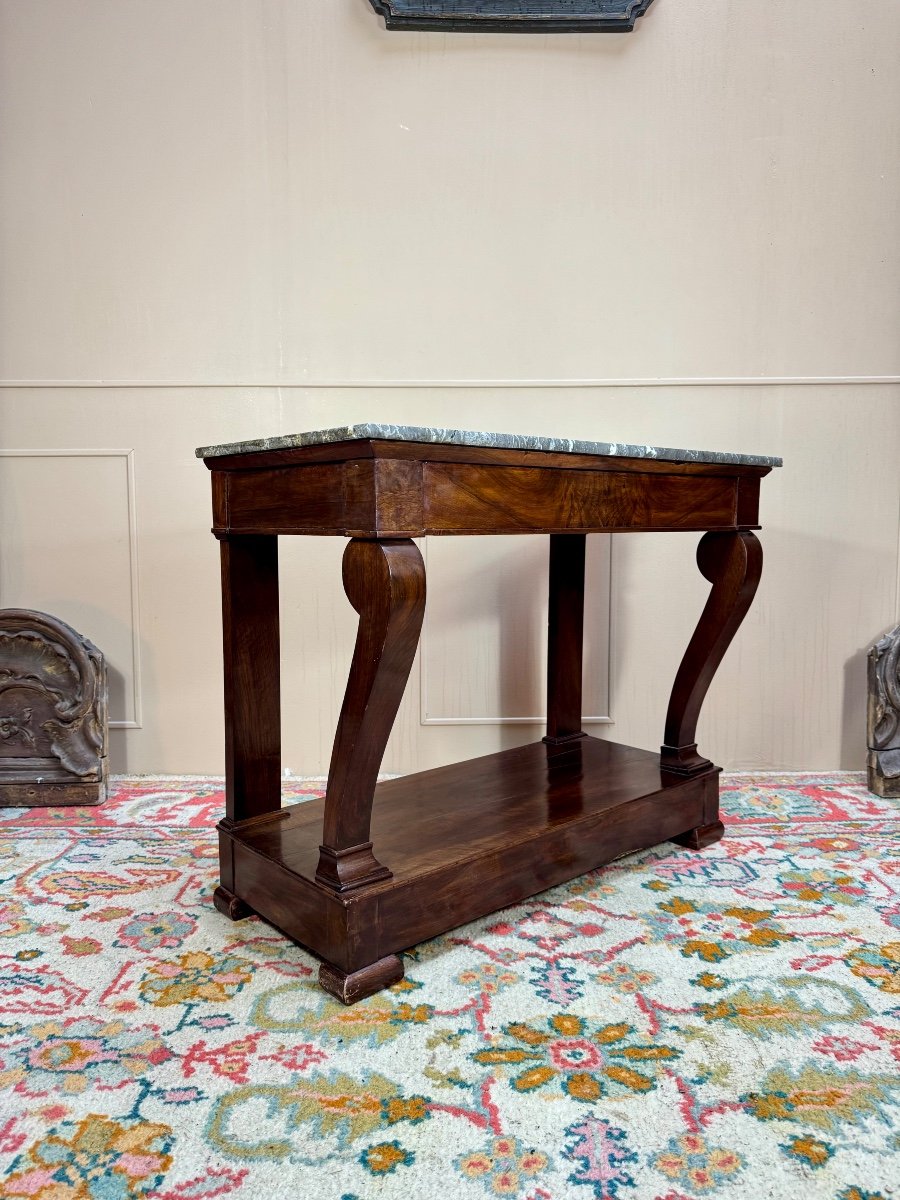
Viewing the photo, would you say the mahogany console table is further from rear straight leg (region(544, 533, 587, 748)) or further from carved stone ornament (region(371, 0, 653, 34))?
carved stone ornament (region(371, 0, 653, 34))

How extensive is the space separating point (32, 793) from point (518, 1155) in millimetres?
1923

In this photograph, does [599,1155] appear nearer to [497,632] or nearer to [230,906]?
[230,906]

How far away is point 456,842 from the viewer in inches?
65.0

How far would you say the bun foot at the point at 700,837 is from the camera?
82.4 inches

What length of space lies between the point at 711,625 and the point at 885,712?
0.84 metres

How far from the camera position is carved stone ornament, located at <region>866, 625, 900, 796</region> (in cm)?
250

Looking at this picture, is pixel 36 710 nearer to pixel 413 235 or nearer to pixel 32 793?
pixel 32 793

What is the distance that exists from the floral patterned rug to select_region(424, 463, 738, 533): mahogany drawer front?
832 millimetres

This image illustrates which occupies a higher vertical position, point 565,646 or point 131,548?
point 131,548

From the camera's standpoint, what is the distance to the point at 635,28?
2.55 meters

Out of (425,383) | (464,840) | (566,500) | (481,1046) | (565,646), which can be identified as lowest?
(481,1046)

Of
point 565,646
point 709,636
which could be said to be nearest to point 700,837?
point 709,636

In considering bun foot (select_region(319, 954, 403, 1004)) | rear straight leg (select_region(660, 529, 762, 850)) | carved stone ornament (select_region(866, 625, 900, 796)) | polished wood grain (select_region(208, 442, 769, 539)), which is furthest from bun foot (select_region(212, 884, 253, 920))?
carved stone ornament (select_region(866, 625, 900, 796))

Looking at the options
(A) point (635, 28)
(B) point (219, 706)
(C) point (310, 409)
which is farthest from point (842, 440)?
(B) point (219, 706)
